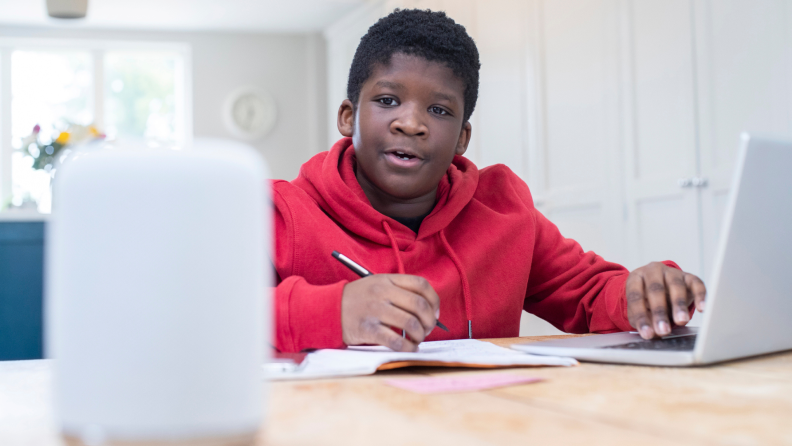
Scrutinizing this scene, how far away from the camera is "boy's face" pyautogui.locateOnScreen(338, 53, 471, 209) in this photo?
1.06 metres

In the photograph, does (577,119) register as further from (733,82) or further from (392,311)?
(392,311)

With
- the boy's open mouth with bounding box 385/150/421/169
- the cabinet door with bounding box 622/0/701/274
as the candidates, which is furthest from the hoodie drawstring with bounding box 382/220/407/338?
the cabinet door with bounding box 622/0/701/274

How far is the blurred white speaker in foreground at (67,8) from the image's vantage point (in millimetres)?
2418

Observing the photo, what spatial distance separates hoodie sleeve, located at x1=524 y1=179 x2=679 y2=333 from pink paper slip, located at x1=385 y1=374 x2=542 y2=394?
1.70 feet

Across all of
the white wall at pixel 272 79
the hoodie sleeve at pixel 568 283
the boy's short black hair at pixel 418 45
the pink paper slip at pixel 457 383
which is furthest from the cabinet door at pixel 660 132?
the white wall at pixel 272 79

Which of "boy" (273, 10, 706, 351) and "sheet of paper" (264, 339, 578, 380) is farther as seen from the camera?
"boy" (273, 10, 706, 351)

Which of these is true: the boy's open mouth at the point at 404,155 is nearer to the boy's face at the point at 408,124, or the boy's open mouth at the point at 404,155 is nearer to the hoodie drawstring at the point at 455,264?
the boy's face at the point at 408,124

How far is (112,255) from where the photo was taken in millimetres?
258

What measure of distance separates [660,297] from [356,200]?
446 mm

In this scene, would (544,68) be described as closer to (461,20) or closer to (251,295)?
(461,20)

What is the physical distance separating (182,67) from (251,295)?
583 centimetres

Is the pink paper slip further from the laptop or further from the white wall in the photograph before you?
the white wall

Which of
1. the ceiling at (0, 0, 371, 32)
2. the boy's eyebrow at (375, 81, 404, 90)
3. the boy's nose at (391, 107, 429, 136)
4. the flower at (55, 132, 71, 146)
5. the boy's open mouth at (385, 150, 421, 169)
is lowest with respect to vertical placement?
the boy's open mouth at (385, 150, 421, 169)

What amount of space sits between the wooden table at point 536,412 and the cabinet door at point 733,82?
1.75m
